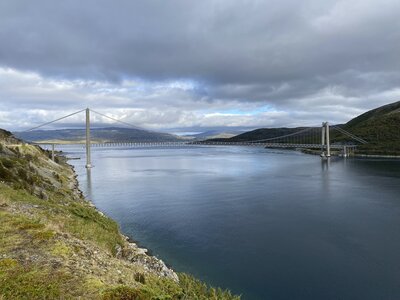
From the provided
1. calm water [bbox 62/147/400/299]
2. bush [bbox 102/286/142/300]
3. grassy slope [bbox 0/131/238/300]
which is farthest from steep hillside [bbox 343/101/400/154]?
bush [bbox 102/286/142/300]

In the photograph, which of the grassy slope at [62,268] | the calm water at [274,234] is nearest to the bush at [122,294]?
the grassy slope at [62,268]

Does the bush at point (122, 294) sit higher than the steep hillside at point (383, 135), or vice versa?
the steep hillside at point (383, 135)

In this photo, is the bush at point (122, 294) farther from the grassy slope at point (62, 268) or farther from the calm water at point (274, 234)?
the calm water at point (274, 234)

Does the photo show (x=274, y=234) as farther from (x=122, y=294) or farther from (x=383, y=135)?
(x=383, y=135)

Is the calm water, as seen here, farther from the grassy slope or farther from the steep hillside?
the steep hillside

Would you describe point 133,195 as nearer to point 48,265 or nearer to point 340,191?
point 340,191

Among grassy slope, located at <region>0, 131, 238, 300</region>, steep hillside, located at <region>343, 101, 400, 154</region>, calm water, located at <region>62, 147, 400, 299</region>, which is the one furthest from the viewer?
steep hillside, located at <region>343, 101, 400, 154</region>

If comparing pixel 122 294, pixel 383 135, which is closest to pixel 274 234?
pixel 122 294

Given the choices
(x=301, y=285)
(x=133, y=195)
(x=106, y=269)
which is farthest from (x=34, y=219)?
(x=133, y=195)

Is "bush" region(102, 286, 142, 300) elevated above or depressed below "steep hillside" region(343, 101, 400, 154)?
below

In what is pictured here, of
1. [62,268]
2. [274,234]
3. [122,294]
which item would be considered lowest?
[274,234]

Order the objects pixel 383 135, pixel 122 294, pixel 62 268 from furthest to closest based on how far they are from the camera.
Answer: pixel 383 135 → pixel 62 268 → pixel 122 294

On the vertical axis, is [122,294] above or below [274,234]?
above

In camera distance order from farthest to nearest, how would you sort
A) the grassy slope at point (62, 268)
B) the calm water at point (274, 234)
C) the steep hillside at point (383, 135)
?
the steep hillside at point (383, 135) < the calm water at point (274, 234) < the grassy slope at point (62, 268)
